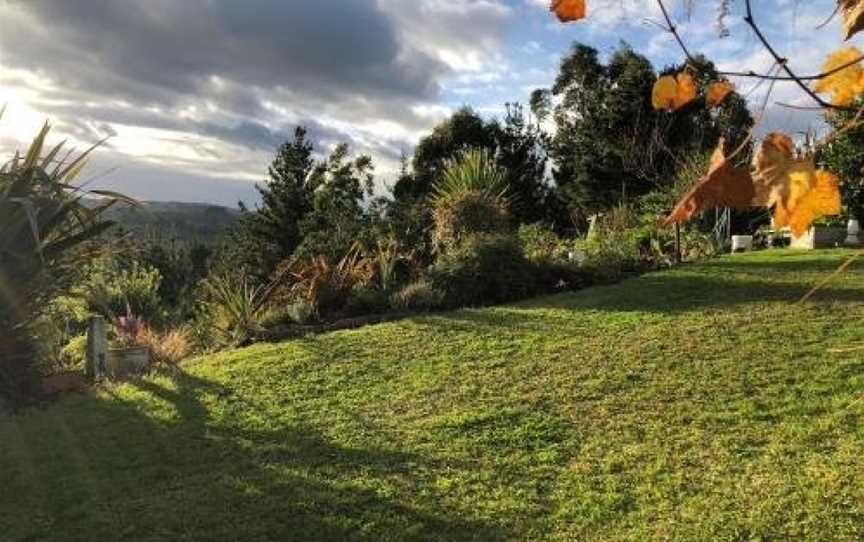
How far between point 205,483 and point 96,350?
13.0ft

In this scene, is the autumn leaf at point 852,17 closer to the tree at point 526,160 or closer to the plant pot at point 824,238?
the plant pot at point 824,238

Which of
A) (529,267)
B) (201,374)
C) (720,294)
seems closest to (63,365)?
(201,374)

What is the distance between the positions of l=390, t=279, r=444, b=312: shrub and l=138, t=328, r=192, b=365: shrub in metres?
2.39

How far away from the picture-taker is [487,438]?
211 inches

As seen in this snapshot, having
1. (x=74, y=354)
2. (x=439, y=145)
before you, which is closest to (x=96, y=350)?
(x=74, y=354)

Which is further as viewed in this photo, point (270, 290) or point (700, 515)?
point (270, 290)

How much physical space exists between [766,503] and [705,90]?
11.1 ft

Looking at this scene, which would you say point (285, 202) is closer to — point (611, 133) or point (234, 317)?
point (611, 133)

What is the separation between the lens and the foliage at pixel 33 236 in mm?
6406

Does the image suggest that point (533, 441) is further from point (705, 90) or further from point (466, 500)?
point (705, 90)

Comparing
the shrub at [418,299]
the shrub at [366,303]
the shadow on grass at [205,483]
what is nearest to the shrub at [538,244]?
the shrub at [418,299]

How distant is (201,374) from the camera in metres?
7.84

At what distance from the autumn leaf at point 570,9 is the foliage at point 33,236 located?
5880 mm

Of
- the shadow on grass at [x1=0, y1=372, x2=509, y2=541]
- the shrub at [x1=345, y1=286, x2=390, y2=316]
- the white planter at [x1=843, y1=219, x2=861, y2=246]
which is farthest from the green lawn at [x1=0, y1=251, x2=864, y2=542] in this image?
the white planter at [x1=843, y1=219, x2=861, y2=246]
